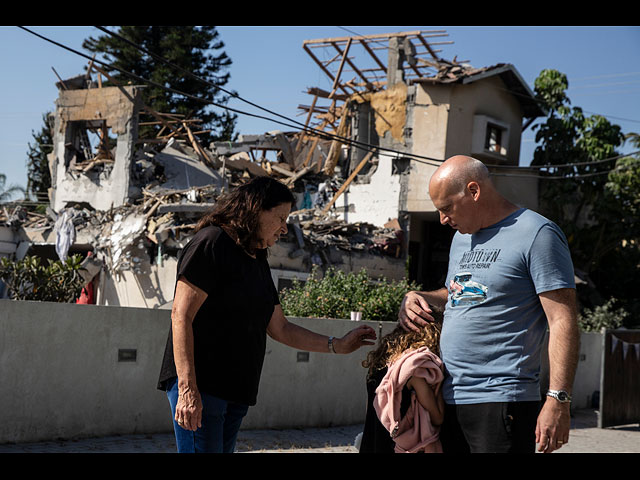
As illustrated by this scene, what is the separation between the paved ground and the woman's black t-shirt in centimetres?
416

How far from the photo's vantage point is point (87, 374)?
764 cm

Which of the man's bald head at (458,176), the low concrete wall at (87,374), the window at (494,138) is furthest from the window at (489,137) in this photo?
the man's bald head at (458,176)

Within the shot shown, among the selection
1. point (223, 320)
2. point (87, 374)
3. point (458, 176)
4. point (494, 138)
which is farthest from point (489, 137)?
point (223, 320)

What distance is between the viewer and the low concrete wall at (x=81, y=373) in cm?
714

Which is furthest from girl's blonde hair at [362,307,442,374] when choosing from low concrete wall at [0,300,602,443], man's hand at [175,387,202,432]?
low concrete wall at [0,300,602,443]

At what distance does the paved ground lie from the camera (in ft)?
23.5

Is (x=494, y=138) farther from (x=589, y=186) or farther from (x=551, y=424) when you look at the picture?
(x=551, y=424)

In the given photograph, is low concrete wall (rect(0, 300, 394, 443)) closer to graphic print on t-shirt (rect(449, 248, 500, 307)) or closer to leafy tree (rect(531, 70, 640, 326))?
graphic print on t-shirt (rect(449, 248, 500, 307))

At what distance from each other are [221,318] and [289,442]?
556 centimetres

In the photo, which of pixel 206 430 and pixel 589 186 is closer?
pixel 206 430

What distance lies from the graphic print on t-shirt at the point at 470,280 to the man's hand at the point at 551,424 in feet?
1.80

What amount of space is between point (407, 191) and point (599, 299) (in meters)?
7.12
